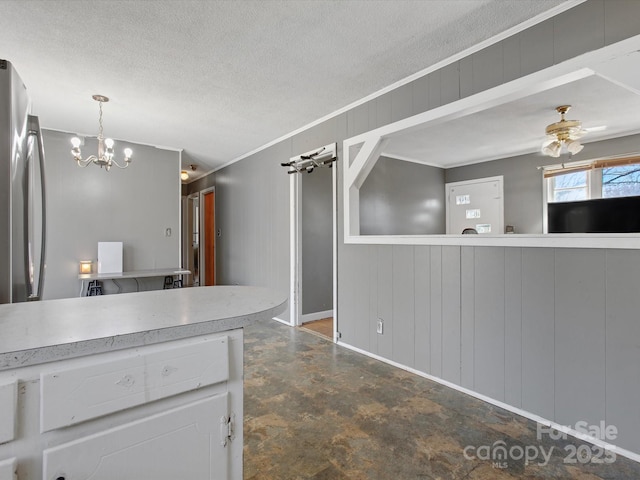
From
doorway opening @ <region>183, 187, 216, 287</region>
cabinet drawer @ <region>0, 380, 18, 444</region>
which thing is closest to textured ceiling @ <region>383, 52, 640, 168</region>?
cabinet drawer @ <region>0, 380, 18, 444</region>

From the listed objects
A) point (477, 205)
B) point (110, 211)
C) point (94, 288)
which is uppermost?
point (477, 205)

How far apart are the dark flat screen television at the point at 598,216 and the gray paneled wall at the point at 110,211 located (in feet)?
15.6

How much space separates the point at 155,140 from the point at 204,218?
2880 mm

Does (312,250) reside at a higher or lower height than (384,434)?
higher

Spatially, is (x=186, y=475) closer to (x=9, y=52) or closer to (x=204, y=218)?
(x=9, y=52)

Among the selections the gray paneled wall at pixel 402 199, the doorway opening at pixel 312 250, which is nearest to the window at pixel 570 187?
the gray paneled wall at pixel 402 199

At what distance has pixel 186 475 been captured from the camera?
0.85 m

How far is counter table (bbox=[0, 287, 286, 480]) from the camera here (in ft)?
2.16

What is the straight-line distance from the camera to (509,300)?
2174 mm

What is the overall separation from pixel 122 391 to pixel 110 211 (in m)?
4.53

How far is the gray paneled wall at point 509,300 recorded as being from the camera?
1.75 m

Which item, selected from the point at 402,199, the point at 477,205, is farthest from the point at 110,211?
the point at 477,205

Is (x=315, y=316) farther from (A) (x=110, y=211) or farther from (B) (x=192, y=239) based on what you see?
(B) (x=192, y=239)

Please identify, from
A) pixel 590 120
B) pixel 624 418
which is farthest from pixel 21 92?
pixel 590 120
